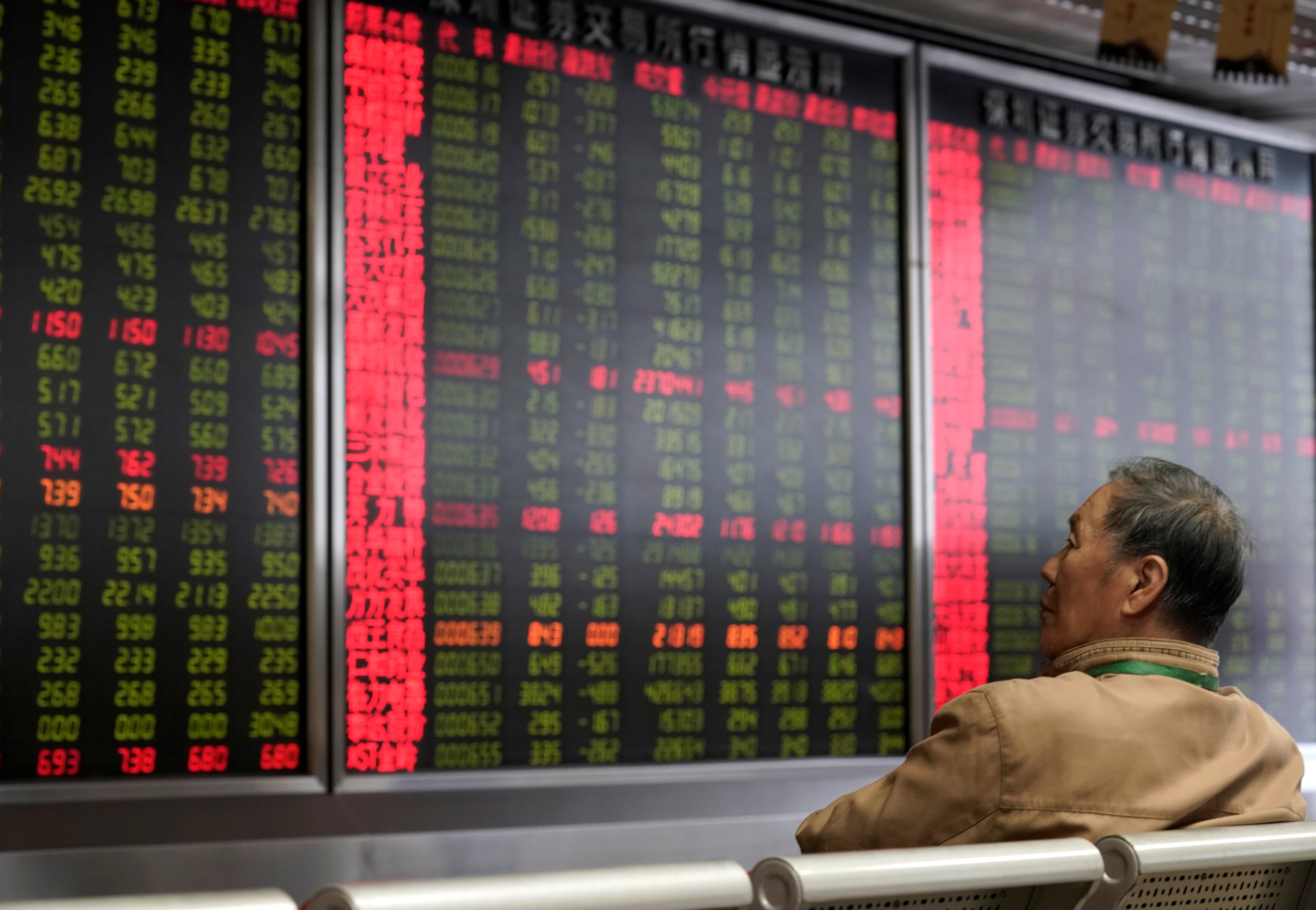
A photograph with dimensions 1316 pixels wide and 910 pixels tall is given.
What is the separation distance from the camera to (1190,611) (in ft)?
4.84

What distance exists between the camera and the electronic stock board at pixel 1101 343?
3111 millimetres

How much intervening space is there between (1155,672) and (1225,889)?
318 mm

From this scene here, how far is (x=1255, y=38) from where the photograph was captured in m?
2.65

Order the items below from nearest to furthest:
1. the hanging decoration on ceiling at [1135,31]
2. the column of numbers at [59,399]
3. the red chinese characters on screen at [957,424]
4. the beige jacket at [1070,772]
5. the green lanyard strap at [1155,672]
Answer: the beige jacket at [1070,772]
the green lanyard strap at [1155,672]
the column of numbers at [59,399]
the hanging decoration on ceiling at [1135,31]
the red chinese characters on screen at [957,424]

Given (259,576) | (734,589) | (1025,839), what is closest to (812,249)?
(734,589)

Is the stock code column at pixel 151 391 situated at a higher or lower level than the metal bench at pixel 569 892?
higher

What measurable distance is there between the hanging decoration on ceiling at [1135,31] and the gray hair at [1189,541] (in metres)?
1.40

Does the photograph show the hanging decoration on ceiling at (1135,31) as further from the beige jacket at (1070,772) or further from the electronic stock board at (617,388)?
the beige jacket at (1070,772)

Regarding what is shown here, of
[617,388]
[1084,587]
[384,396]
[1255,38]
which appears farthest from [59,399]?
[1255,38]

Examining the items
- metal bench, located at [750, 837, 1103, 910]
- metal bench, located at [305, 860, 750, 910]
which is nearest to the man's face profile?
metal bench, located at [750, 837, 1103, 910]

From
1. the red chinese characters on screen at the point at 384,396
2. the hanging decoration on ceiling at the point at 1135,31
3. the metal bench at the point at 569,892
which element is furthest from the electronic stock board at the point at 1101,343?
the metal bench at the point at 569,892

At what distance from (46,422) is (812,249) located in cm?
160

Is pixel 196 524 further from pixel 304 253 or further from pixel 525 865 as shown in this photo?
pixel 525 865

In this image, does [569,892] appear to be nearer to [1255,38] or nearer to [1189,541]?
[1189,541]
